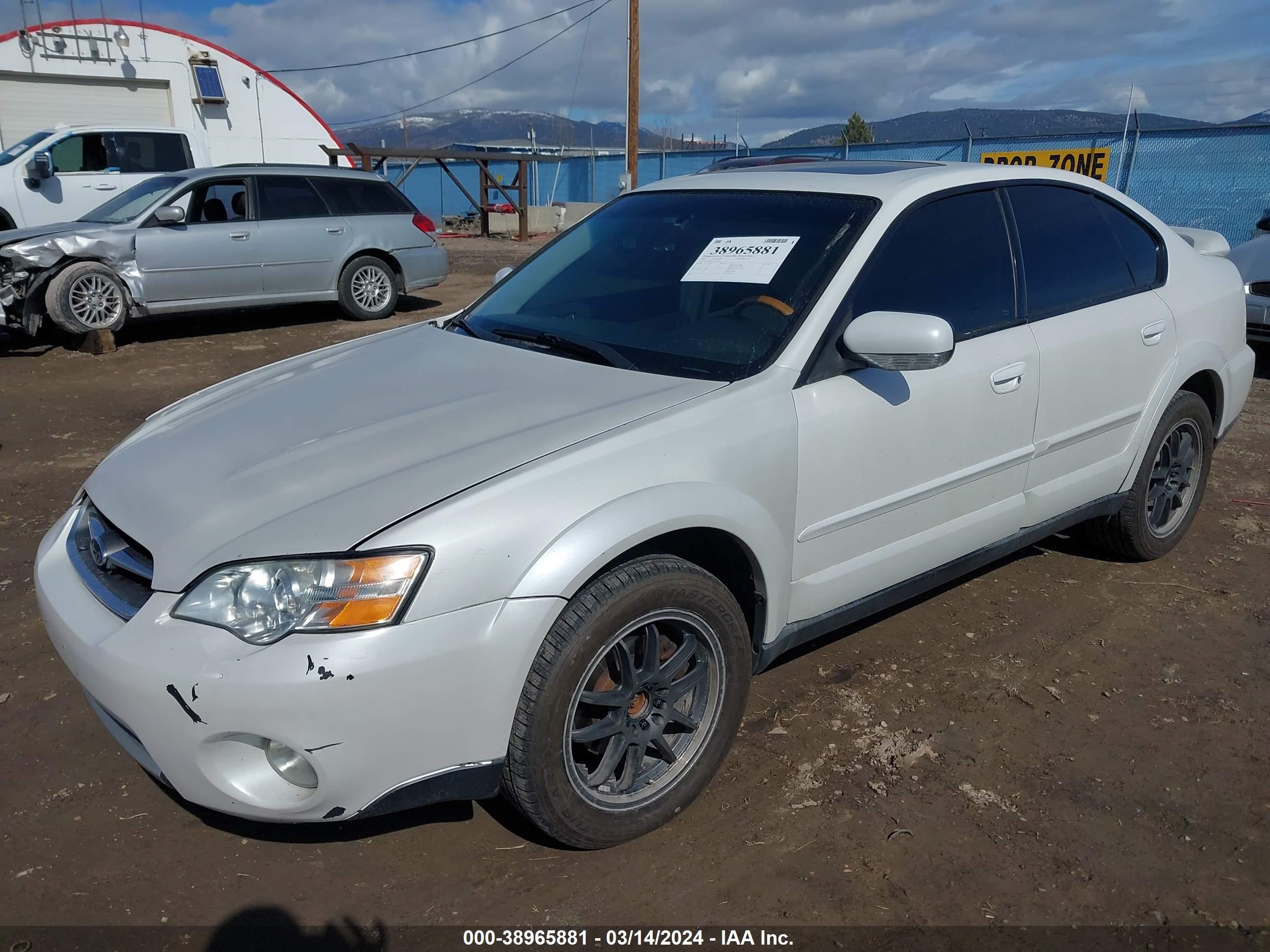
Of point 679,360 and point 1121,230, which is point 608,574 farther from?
point 1121,230

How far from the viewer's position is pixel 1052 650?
12.0 ft

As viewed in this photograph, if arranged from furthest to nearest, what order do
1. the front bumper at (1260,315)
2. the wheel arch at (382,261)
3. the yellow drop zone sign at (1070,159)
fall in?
the yellow drop zone sign at (1070,159)
the wheel arch at (382,261)
the front bumper at (1260,315)

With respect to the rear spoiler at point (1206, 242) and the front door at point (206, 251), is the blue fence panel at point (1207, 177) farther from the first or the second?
the front door at point (206, 251)

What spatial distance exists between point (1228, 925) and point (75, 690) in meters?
3.52

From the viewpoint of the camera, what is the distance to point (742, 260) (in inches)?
123

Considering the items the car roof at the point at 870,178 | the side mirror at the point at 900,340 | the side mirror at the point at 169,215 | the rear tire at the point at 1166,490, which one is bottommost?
the rear tire at the point at 1166,490

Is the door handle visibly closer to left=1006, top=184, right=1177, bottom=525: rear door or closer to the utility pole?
left=1006, top=184, right=1177, bottom=525: rear door

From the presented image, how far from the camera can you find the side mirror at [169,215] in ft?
29.8

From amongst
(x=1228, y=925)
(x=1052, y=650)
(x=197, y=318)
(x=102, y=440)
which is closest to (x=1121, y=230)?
(x=1052, y=650)

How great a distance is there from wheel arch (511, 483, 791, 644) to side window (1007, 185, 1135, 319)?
1.53m

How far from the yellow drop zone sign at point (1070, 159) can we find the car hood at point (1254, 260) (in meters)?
8.78

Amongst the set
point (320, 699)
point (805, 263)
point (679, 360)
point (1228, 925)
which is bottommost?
point (1228, 925)

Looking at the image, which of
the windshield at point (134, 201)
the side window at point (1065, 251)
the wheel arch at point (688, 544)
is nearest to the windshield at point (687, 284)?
the wheel arch at point (688, 544)

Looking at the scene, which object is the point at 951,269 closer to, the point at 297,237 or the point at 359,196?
the point at 297,237
